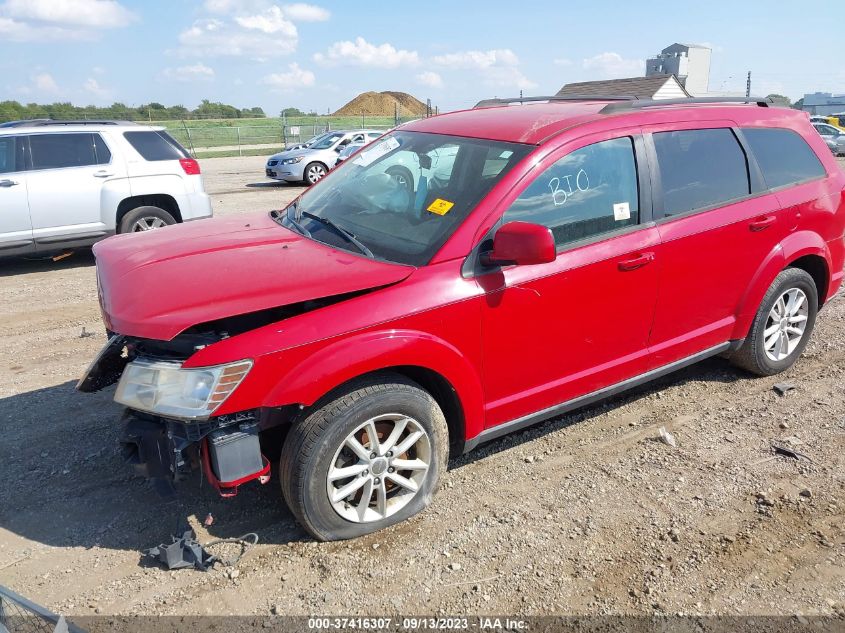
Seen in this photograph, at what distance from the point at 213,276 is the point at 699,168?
293cm

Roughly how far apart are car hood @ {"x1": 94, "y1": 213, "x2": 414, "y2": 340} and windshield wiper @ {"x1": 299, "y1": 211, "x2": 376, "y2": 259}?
0.08 meters

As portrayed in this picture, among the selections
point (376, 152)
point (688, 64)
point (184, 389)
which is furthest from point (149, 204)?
point (688, 64)

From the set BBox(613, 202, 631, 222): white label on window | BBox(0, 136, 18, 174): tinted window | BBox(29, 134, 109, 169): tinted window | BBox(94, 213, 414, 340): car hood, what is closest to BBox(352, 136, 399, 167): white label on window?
BBox(94, 213, 414, 340): car hood

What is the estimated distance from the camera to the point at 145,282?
123 inches

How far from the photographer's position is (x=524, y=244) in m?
3.05

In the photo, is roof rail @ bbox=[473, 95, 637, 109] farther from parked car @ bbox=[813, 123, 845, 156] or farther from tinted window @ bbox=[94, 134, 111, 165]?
parked car @ bbox=[813, 123, 845, 156]

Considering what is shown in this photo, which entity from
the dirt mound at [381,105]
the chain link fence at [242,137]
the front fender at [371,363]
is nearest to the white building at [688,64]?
the chain link fence at [242,137]

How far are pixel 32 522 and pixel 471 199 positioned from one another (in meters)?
2.75

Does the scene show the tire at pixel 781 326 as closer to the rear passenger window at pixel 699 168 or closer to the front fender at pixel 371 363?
the rear passenger window at pixel 699 168

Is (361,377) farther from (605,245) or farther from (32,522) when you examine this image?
(32,522)

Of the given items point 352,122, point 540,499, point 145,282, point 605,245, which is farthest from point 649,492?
point 352,122

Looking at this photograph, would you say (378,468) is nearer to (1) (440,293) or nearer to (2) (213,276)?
(1) (440,293)

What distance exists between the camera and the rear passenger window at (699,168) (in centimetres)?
394

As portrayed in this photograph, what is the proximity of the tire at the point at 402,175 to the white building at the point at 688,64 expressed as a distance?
30233mm
